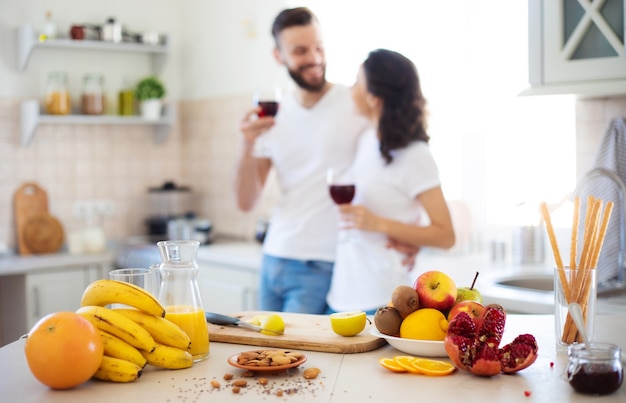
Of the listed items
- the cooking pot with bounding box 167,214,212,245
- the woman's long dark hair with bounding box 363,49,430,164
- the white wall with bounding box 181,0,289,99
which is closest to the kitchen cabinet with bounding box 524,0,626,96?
the woman's long dark hair with bounding box 363,49,430,164

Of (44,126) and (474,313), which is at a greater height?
(44,126)

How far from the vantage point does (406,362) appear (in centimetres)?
161

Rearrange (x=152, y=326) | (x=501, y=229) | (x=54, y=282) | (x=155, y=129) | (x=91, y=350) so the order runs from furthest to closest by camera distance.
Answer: (x=155, y=129) < (x=54, y=282) < (x=501, y=229) < (x=152, y=326) < (x=91, y=350)

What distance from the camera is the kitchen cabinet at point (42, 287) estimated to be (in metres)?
4.02

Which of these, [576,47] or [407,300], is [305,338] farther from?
[576,47]

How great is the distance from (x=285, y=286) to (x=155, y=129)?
8.12ft

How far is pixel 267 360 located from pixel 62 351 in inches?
16.1

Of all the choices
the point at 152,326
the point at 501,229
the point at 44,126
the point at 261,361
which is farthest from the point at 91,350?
the point at 44,126

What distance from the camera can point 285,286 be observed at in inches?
111

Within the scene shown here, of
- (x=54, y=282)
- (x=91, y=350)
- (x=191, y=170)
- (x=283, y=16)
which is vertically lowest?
(x=54, y=282)

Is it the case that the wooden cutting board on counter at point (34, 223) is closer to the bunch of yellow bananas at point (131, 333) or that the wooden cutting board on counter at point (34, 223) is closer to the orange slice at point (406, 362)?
the bunch of yellow bananas at point (131, 333)

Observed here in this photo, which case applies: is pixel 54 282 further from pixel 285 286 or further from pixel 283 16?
pixel 283 16

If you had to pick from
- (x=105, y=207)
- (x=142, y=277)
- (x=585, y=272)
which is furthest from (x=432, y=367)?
(x=105, y=207)

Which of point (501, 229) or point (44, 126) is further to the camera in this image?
point (44, 126)
